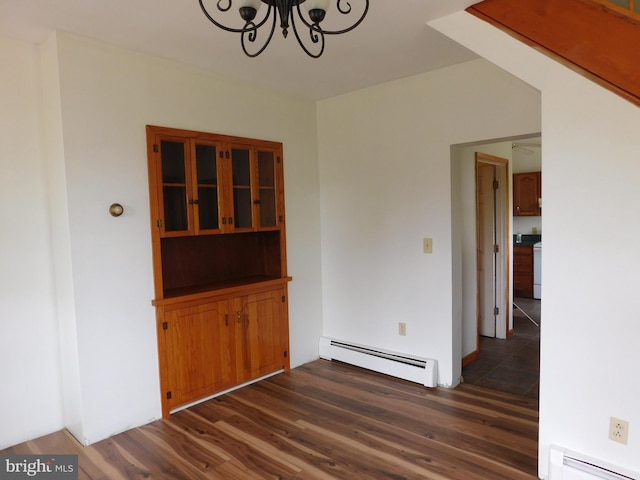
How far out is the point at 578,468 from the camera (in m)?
2.04

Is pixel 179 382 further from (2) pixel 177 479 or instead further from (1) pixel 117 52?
(1) pixel 117 52

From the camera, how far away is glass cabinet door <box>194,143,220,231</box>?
311cm

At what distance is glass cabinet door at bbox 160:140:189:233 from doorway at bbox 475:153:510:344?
10.1ft

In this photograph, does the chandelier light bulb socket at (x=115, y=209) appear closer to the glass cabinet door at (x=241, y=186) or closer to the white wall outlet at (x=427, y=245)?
the glass cabinet door at (x=241, y=186)

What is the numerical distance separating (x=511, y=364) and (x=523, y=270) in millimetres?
3155

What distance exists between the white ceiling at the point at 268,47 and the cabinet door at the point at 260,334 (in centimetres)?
180

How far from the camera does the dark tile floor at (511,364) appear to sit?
3432 millimetres

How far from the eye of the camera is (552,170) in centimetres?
209

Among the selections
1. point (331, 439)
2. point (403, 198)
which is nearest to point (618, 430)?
point (331, 439)

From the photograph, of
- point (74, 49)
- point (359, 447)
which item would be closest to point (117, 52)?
point (74, 49)

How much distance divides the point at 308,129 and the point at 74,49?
200 cm

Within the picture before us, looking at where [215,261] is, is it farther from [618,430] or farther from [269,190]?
[618,430]

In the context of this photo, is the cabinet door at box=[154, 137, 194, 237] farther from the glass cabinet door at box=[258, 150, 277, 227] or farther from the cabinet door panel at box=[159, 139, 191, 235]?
the glass cabinet door at box=[258, 150, 277, 227]

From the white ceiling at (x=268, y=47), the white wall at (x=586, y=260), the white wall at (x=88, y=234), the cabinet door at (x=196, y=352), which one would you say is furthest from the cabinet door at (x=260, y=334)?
the white wall at (x=586, y=260)
